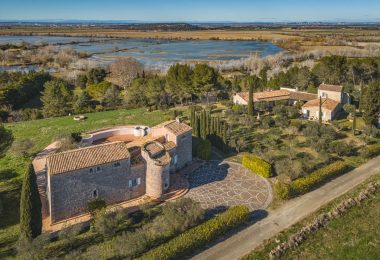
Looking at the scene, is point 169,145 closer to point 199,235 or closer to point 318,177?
point 199,235

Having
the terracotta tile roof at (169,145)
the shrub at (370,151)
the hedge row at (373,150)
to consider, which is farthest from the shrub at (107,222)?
the hedge row at (373,150)

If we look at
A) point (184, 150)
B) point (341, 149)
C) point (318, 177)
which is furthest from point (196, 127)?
point (341, 149)

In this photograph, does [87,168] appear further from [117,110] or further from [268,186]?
[117,110]

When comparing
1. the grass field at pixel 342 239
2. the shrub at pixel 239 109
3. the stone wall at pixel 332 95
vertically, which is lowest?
the grass field at pixel 342 239

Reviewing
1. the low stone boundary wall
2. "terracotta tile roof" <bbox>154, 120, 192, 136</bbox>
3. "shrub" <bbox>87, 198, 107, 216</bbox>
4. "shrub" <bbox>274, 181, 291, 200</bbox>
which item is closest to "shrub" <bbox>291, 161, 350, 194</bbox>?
"shrub" <bbox>274, 181, 291, 200</bbox>

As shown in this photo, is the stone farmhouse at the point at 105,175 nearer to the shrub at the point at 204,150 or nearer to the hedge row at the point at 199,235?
the shrub at the point at 204,150
